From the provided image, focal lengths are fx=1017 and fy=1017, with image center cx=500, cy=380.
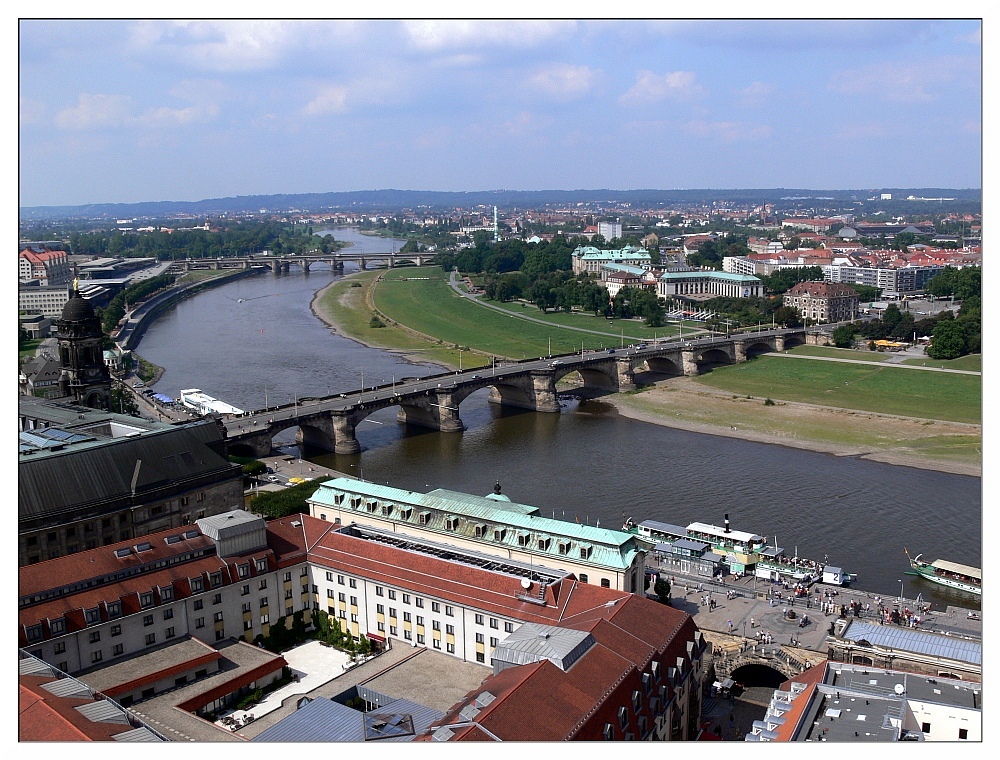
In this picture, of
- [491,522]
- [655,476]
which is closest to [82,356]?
[491,522]

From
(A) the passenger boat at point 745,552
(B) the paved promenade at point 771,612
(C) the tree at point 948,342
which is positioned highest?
(C) the tree at point 948,342

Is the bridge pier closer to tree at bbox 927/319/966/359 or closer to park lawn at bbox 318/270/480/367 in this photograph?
park lawn at bbox 318/270/480/367

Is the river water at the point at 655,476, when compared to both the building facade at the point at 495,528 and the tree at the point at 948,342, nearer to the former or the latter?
the building facade at the point at 495,528

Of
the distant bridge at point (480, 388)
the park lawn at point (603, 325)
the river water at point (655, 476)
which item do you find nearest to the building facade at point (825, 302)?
the distant bridge at point (480, 388)

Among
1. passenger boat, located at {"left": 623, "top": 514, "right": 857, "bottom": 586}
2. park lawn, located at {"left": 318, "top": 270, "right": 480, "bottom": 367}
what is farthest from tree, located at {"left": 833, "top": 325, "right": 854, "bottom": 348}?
passenger boat, located at {"left": 623, "top": 514, "right": 857, "bottom": 586}

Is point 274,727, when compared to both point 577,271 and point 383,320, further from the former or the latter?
point 577,271

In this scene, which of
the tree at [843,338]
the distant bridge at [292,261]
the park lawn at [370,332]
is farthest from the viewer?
the distant bridge at [292,261]

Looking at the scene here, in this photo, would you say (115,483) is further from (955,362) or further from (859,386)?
(955,362)
